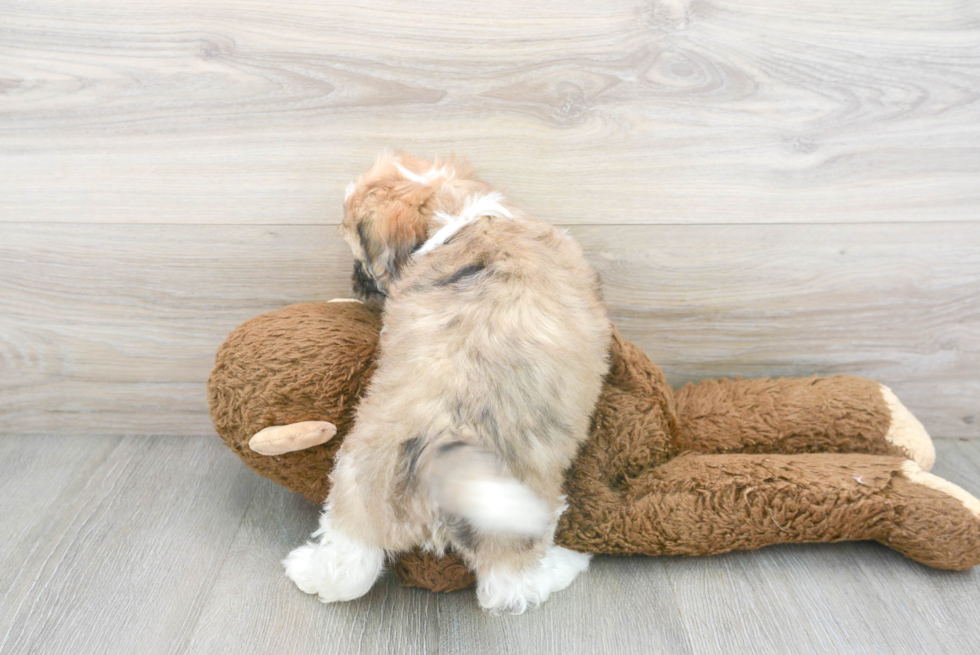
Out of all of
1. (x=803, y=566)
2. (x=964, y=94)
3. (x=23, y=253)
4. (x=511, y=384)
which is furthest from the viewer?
(x=23, y=253)

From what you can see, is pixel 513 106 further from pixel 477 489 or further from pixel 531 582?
pixel 531 582

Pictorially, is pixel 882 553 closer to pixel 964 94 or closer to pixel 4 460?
pixel 964 94

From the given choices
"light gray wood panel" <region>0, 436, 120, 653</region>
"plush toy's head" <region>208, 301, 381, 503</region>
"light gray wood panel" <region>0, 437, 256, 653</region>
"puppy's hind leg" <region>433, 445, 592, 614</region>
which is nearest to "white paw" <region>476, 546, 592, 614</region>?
"puppy's hind leg" <region>433, 445, 592, 614</region>

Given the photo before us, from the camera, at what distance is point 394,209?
123 centimetres

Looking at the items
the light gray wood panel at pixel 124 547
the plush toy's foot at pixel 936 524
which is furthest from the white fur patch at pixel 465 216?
the plush toy's foot at pixel 936 524

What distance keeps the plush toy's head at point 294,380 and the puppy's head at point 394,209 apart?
14 cm

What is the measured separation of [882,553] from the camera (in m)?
1.40

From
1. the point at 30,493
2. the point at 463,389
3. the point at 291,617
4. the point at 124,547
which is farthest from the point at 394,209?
the point at 30,493

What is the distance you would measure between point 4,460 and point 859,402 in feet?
6.76

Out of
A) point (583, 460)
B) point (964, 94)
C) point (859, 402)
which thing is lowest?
point (583, 460)

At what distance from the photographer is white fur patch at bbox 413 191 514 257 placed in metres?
1.22

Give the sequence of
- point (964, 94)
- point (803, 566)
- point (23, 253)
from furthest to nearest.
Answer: point (23, 253) → point (964, 94) → point (803, 566)

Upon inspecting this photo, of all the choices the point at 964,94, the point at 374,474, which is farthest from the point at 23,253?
the point at 964,94

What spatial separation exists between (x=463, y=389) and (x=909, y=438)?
1.07 meters
